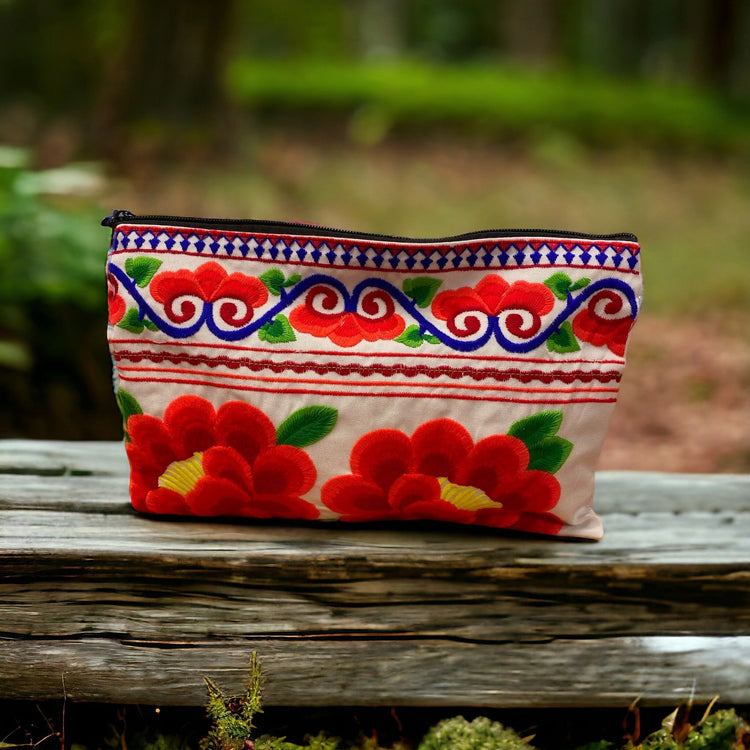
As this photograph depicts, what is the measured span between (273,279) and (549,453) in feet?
2.16

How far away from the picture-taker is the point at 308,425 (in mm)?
1506

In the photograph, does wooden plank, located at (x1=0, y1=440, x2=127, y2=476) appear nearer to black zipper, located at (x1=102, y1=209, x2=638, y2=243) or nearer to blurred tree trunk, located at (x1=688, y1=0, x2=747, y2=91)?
black zipper, located at (x1=102, y1=209, x2=638, y2=243)

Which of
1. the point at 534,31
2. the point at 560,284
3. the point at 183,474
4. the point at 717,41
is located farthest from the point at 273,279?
the point at 534,31

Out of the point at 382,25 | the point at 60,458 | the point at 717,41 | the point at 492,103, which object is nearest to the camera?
the point at 60,458

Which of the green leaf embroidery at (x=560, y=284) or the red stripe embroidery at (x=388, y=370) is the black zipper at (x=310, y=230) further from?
the red stripe embroidery at (x=388, y=370)

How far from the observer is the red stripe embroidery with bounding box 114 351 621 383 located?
4.90 feet

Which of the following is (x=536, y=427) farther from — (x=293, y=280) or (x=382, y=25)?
(x=382, y=25)

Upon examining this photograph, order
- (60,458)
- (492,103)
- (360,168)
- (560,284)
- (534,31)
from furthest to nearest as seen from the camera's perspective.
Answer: (534,31) < (492,103) < (360,168) < (60,458) < (560,284)

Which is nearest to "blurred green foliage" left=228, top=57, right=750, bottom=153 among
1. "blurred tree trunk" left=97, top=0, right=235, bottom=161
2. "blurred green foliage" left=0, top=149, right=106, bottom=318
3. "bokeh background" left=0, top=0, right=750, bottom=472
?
"bokeh background" left=0, top=0, right=750, bottom=472

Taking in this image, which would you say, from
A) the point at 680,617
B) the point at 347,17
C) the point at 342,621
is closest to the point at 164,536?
the point at 342,621

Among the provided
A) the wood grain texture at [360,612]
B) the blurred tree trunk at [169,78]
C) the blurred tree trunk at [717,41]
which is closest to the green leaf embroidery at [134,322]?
the wood grain texture at [360,612]

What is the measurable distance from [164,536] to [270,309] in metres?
0.53

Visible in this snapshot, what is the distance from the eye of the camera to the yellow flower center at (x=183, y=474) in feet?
5.08

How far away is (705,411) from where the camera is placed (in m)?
4.65
